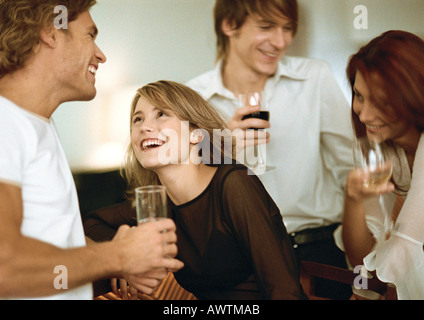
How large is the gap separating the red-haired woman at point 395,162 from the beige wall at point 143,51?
1163 mm

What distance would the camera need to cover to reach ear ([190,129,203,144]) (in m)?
1.54

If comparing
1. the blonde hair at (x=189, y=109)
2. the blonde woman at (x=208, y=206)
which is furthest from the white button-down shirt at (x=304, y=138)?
the blonde woman at (x=208, y=206)

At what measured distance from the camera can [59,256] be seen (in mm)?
1042

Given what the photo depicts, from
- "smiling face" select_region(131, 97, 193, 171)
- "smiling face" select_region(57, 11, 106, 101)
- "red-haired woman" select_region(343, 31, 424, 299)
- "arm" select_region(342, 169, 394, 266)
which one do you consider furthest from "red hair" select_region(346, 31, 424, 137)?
"smiling face" select_region(57, 11, 106, 101)

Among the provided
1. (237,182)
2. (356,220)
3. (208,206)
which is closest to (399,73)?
(356,220)

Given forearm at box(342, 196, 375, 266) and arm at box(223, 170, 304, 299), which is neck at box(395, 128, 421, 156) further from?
arm at box(223, 170, 304, 299)

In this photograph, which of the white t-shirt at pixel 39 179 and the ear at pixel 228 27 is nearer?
the white t-shirt at pixel 39 179

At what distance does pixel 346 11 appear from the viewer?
103 inches

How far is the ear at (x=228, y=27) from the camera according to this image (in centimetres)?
226

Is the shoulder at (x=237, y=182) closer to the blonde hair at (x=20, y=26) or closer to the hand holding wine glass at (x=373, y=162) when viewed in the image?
the hand holding wine glass at (x=373, y=162)

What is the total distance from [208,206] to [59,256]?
1.75ft

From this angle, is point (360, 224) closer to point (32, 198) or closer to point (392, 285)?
point (392, 285)
